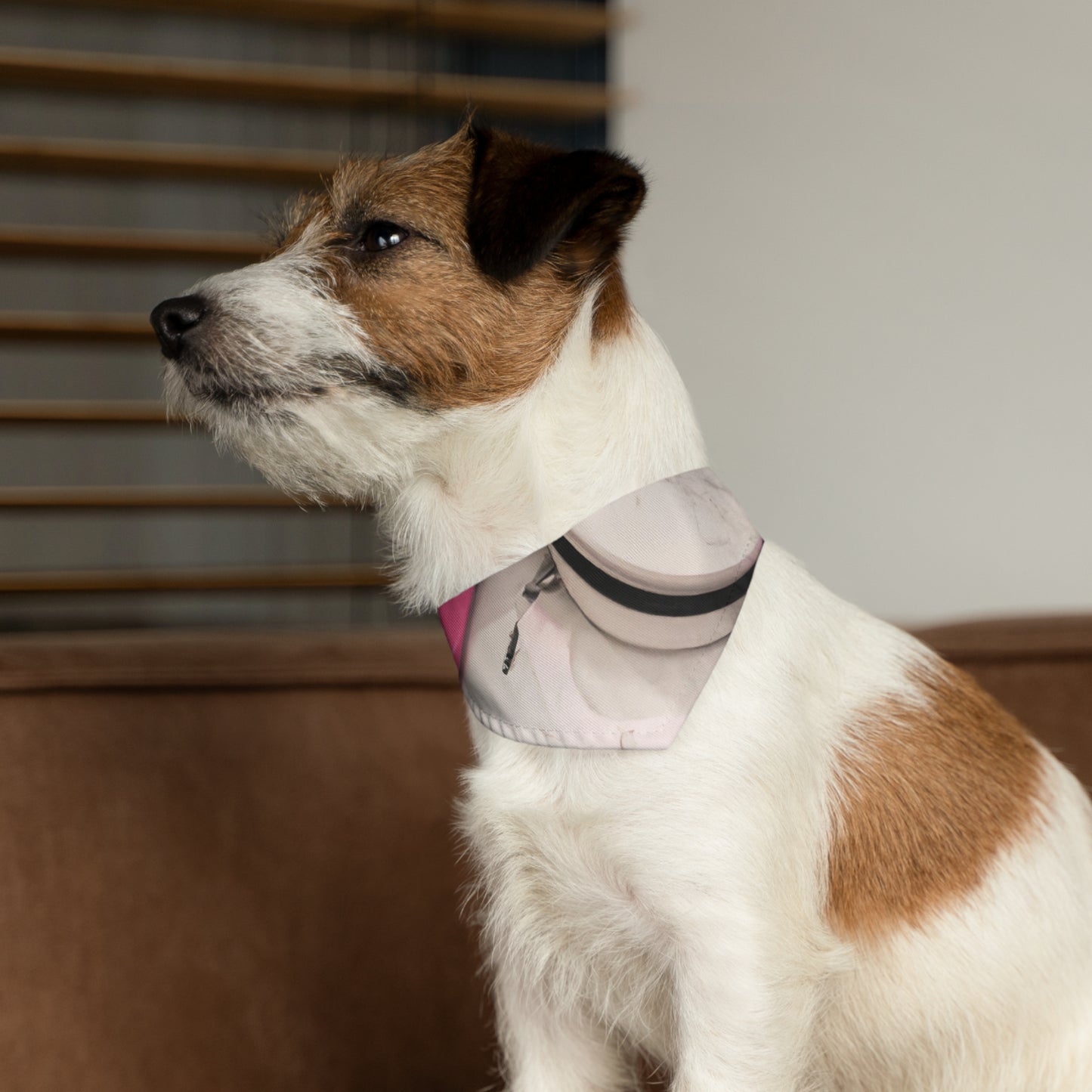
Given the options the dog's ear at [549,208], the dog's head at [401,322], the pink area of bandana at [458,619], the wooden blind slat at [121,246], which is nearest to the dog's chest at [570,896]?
the pink area of bandana at [458,619]

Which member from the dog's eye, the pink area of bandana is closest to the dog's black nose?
the dog's eye

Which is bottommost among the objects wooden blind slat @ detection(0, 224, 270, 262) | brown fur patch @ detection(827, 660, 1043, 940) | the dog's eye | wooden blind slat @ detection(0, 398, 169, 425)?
brown fur patch @ detection(827, 660, 1043, 940)

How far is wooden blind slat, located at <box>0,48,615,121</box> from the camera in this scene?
3.37 metres

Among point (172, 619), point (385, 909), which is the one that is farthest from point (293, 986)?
point (172, 619)

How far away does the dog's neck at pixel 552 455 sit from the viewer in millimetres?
969

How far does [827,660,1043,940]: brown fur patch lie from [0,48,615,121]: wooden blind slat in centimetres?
265

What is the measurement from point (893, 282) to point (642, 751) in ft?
5.09

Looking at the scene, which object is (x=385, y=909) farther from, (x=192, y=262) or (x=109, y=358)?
(x=109, y=358)

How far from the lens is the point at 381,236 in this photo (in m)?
1.02

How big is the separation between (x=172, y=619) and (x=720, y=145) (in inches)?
94.9

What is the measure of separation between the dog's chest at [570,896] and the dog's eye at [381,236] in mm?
447

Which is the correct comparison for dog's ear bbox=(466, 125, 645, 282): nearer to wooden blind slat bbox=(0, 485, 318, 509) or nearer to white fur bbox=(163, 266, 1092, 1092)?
white fur bbox=(163, 266, 1092, 1092)

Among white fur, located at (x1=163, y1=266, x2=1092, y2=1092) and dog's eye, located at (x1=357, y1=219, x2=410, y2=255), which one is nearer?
white fur, located at (x1=163, y1=266, x2=1092, y2=1092)

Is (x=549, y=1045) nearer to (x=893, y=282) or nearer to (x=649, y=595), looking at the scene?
(x=649, y=595)
